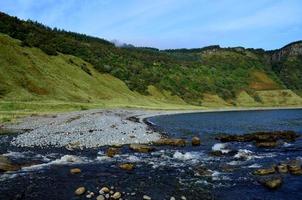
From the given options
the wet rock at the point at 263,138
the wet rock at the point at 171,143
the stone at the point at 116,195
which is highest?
the stone at the point at 116,195

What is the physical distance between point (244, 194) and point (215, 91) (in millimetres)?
168210

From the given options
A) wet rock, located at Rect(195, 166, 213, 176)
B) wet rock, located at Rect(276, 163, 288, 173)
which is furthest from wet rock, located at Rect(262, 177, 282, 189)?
wet rock, located at Rect(195, 166, 213, 176)

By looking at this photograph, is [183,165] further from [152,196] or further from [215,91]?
[215,91]

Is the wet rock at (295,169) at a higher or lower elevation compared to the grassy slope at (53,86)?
lower

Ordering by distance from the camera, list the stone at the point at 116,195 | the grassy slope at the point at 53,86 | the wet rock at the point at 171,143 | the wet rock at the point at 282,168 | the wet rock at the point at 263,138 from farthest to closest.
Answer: the grassy slope at the point at 53,86, the wet rock at the point at 263,138, the wet rock at the point at 171,143, the wet rock at the point at 282,168, the stone at the point at 116,195

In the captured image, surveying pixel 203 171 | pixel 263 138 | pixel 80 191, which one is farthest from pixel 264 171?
pixel 263 138

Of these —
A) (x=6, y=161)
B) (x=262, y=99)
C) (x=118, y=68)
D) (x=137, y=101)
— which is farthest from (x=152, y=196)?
(x=262, y=99)

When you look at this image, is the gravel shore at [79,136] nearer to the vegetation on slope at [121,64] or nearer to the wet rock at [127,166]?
the wet rock at [127,166]

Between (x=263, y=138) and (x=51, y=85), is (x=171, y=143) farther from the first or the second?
(x=51, y=85)

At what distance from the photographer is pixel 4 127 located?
5978cm

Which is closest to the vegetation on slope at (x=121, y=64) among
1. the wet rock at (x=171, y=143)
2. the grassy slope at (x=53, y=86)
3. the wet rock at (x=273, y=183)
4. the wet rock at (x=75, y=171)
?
the grassy slope at (x=53, y=86)

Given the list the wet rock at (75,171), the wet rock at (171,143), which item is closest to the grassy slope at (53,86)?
the wet rock at (171,143)

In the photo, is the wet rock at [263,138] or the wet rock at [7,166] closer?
the wet rock at [7,166]

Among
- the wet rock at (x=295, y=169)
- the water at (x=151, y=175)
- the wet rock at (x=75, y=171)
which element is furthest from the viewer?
the wet rock at (x=295, y=169)
